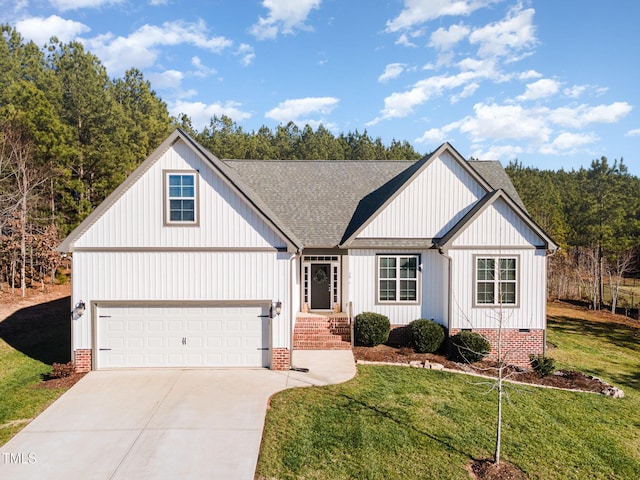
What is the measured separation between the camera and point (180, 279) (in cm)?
1210

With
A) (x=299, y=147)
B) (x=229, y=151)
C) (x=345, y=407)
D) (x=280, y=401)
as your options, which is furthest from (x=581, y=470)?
(x=299, y=147)

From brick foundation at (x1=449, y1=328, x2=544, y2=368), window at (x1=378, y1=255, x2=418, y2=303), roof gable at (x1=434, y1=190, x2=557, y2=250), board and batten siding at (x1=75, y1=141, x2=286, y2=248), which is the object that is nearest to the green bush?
brick foundation at (x1=449, y1=328, x2=544, y2=368)

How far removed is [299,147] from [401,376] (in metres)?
41.5

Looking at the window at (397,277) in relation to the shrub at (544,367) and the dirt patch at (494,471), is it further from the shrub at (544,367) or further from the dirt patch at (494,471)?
the dirt patch at (494,471)

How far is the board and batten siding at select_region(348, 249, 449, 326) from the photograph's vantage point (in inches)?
581

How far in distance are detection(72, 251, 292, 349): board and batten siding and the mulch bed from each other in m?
3.57

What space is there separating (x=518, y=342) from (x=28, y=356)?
674 inches

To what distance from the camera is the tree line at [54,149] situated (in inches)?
886

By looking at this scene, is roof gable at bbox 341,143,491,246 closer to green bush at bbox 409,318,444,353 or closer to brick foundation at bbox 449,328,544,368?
green bush at bbox 409,318,444,353

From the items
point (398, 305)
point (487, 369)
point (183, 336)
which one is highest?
point (398, 305)

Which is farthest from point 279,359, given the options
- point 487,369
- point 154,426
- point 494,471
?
point 487,369

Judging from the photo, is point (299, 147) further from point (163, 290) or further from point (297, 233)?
point (163, 290)

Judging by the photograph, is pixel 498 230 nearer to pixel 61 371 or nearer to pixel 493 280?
pixel 493 280

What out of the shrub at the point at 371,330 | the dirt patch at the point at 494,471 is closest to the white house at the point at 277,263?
the shrub at the point at 371,330
